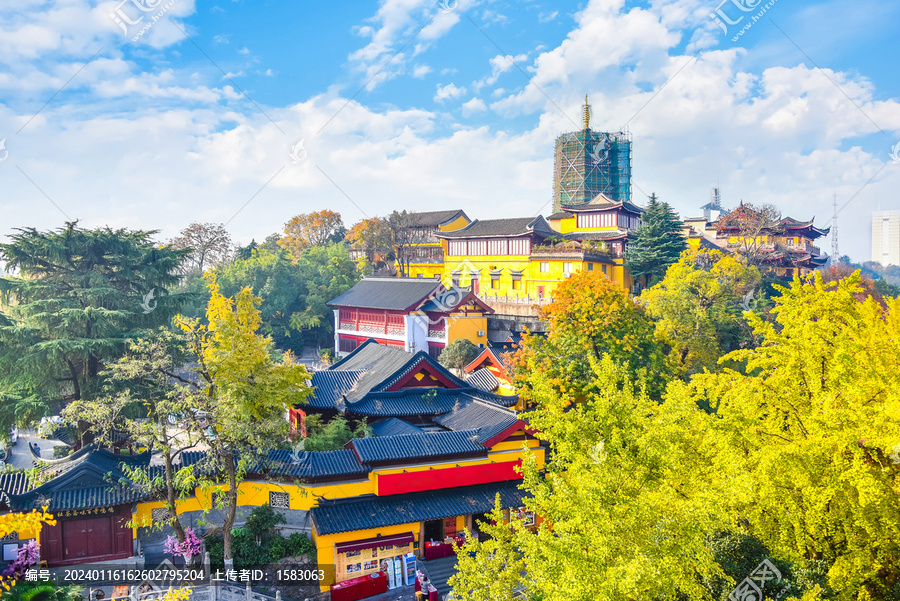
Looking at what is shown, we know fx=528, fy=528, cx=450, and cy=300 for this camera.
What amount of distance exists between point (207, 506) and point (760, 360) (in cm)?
1393

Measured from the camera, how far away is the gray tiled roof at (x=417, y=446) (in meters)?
15.6

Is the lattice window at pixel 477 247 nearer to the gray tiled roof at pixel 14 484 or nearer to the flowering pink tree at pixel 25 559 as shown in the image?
the gray tiled roof at pixel 14 484

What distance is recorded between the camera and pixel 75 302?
1958 centimetres

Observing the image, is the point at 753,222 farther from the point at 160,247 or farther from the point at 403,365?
the point at 160,247

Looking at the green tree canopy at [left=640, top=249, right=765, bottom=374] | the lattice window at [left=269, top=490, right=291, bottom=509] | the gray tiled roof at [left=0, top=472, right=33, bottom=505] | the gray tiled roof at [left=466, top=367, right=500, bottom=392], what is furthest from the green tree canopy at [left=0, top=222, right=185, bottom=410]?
the green tree canopy at [left=640, top=249, right=765, bottom=374]

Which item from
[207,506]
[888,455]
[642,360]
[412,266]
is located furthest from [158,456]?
[412,266]

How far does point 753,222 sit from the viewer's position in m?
38.4

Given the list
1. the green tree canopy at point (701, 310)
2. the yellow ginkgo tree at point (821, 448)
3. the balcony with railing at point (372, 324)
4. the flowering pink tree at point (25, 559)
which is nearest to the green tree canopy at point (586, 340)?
the green tree canopy at point (701, 310)

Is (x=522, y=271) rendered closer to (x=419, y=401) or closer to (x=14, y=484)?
(x=419, y=401)

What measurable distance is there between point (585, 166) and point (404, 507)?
55.2m

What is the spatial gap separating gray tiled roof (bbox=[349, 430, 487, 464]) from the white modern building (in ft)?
620

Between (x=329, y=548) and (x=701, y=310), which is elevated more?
(x=701, y=310)

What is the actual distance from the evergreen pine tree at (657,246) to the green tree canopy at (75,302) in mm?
29856

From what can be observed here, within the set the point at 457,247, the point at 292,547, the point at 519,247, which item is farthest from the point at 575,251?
the point at 292,547
